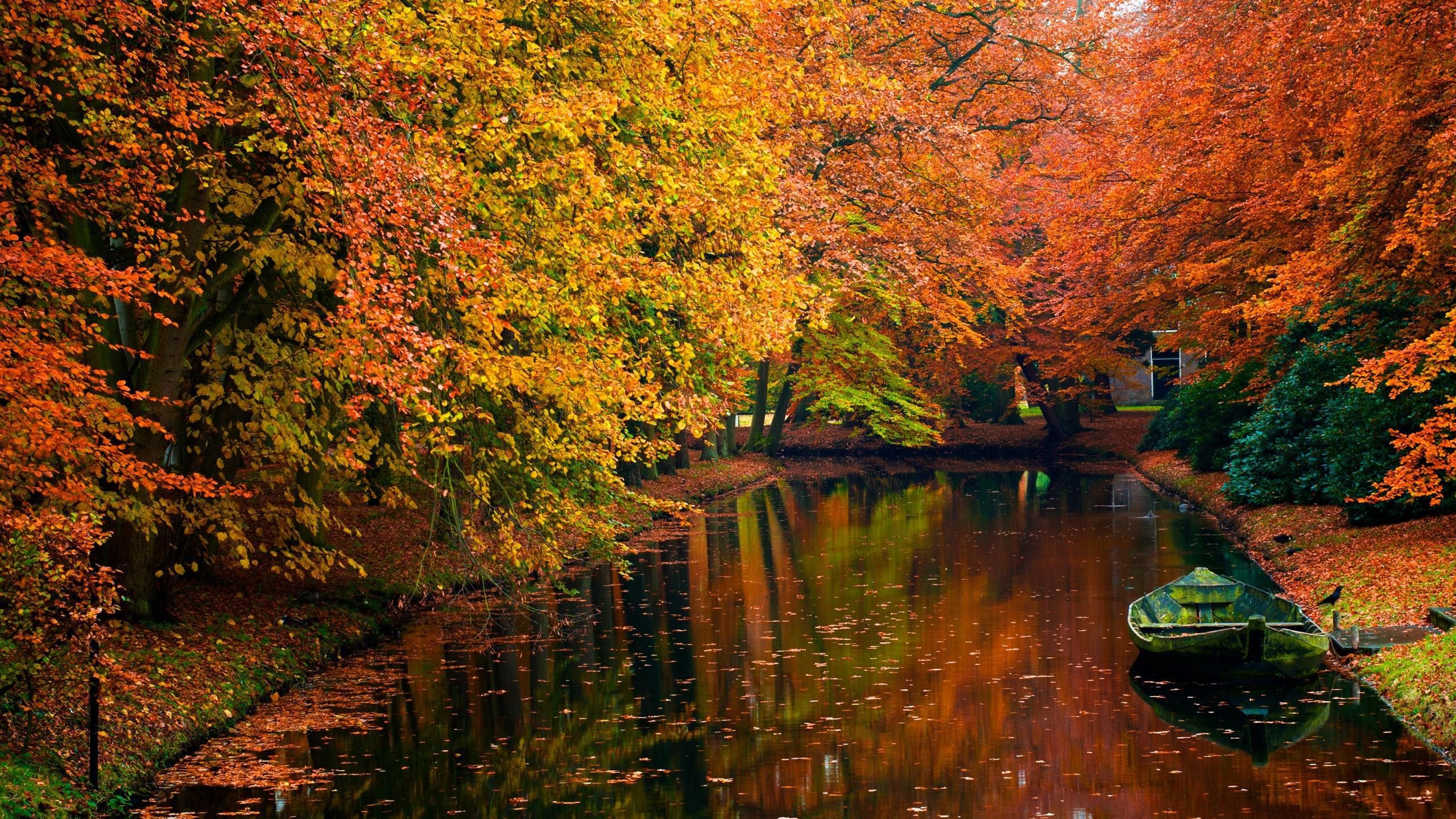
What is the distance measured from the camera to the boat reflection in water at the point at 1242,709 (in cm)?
1259

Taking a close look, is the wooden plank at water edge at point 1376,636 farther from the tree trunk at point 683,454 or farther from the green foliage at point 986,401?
the green foliage at point 986,401

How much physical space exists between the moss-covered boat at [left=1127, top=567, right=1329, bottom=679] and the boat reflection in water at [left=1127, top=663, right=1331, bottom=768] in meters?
0.19

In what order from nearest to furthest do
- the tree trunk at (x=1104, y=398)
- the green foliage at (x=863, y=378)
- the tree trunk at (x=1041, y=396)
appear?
the green foliage at (x=863, y=378) → the tree trunk at (x=1041, y=396) → the tree trunk at (x=1104, y=398)

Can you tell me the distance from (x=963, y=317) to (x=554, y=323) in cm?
2930

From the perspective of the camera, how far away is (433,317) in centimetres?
1550

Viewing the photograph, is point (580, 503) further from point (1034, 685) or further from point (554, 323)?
Result: point (1034, 685)

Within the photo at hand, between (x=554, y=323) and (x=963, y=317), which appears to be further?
(x=963, y=317)

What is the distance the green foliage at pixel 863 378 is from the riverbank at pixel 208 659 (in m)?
22.6

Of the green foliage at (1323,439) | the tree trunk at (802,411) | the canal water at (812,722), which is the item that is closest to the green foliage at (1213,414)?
the green foliage at (1323,439)

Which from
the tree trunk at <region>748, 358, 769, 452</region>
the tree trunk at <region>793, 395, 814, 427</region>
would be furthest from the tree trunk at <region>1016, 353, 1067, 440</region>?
the tree trunk at <region>793, 395, 814, 427</region>

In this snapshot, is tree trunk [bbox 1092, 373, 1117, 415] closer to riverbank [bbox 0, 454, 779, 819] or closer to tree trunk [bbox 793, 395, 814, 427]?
tree trunk [bbox 793, 395, 814, 427]

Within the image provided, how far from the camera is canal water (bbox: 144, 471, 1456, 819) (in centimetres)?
1109

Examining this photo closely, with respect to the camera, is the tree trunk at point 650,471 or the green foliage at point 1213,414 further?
the tree trunk at point 650,471

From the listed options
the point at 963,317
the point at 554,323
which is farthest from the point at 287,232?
the point at 963,317
